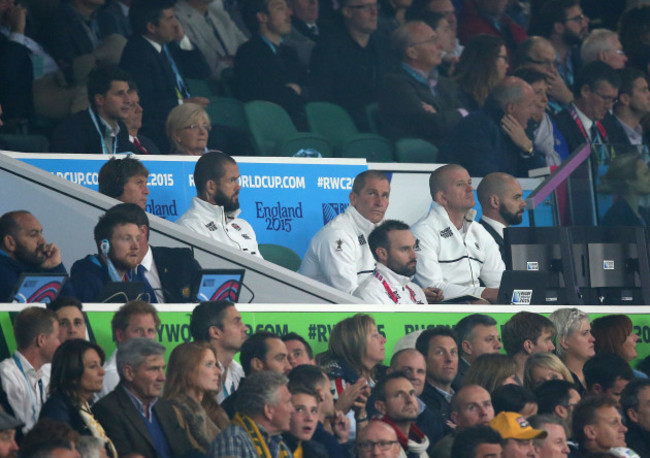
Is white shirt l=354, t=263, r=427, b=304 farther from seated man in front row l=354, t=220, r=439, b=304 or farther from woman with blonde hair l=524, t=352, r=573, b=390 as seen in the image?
woman with blonde hair l=524, t=352, r=573, b=390

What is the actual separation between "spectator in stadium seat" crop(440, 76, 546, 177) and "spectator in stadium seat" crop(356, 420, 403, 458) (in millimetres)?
5188

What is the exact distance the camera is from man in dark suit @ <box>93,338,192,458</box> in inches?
302

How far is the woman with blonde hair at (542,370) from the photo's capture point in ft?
31.3

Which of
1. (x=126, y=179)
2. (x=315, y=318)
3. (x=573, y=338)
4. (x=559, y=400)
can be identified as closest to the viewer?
(x=559, y=400)

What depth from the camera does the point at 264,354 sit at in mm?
8711

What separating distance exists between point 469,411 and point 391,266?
6.93 feet

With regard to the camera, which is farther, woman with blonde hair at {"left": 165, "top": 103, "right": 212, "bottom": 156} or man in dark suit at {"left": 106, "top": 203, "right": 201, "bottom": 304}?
woman with blonde hair at {"left": 165, "top": 103, "right": 212, "bottom": 156}

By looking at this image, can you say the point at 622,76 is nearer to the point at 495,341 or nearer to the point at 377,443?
the point at 495,341

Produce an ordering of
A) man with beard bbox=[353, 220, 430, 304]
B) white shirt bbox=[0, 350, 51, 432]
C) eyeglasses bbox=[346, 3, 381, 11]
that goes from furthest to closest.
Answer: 1. eyeglasses bbox=[346, 3, 381, 11]
2. man with beard bbox=[353, 220, 430, 304]
3. white shirt bbox=[0, 350, 51, 432]

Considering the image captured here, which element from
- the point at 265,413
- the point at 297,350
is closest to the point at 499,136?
the point at 297,350

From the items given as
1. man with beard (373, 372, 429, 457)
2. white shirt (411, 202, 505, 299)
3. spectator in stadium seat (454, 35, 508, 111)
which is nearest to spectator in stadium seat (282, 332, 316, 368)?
man with beard (373, 372, 429, 457)

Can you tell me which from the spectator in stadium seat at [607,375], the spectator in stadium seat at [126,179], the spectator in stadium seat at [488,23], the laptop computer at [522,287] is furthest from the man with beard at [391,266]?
the spectator in stadium seat at [488,23]

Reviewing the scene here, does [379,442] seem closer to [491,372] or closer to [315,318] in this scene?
[491,372]

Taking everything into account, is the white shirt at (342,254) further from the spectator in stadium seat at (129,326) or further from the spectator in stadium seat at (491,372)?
the spectator in stadium seat at (129,326)
